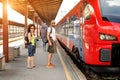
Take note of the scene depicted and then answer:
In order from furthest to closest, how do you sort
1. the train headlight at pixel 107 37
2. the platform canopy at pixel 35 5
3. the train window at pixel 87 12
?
the platform canopy at pixel 35 5, the train window at pixel 87 12, the train headlight at pixel 107 37

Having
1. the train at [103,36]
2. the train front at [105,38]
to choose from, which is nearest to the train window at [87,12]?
the train at [103,36]

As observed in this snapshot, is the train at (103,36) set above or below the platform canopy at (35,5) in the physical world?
below

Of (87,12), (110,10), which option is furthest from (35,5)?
(110,10)

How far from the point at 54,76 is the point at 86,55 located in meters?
1.41

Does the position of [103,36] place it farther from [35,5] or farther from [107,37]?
[35,5]

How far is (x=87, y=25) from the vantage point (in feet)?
32.1

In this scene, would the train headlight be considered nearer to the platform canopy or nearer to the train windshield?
the train windshield

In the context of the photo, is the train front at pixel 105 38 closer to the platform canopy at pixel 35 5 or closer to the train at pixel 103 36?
the train at pixel 103 36

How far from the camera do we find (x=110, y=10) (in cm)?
941

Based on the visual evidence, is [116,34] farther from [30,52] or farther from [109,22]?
[30,52]

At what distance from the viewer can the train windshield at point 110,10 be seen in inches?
364

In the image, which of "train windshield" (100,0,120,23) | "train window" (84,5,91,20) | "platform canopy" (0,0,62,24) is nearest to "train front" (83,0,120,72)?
"train windshield" (100,0,120,23)

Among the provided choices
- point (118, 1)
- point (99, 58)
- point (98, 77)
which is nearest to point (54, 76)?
point (98, 77)

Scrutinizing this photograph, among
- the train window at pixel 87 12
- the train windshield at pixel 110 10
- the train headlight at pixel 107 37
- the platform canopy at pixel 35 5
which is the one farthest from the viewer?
the platform canopy at pixel 35 5
